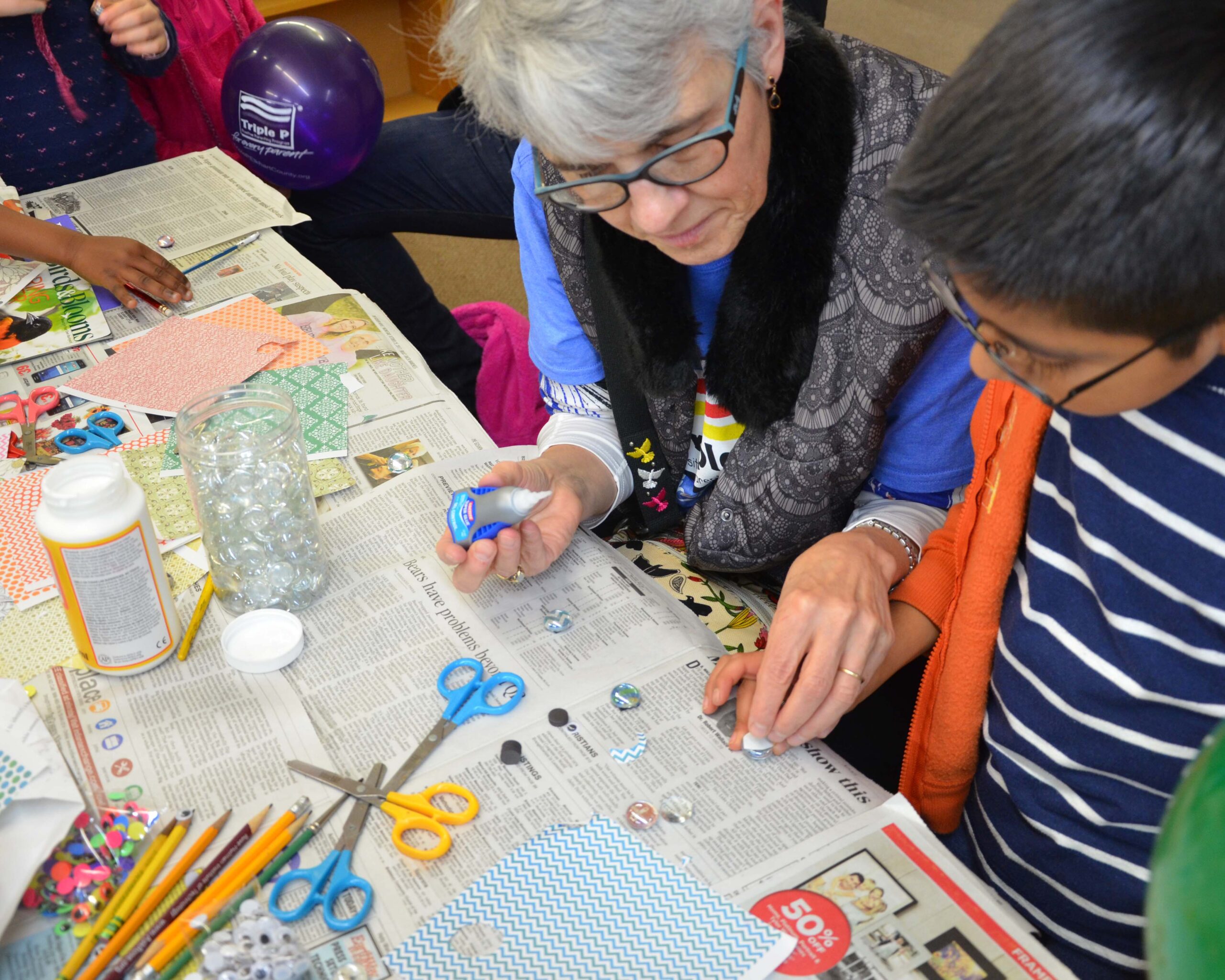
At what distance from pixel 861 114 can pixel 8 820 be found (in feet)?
3.07

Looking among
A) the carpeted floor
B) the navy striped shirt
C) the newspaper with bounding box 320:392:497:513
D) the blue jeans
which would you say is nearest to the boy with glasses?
the navy striped shirt

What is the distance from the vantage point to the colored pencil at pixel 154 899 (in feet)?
2.11

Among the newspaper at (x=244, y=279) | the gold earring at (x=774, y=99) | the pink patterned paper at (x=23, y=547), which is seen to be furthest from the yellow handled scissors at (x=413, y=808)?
the newspaper at (x=244, y=279)

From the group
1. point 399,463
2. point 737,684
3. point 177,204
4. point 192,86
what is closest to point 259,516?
point 399,463

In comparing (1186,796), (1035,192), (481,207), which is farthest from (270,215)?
(1186,796)

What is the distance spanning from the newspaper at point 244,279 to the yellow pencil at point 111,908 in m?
0.82

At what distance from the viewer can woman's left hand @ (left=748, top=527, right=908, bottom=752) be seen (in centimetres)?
80

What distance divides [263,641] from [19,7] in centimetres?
135

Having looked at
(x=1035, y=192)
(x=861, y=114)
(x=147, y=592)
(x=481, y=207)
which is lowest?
(x=481, y=207)

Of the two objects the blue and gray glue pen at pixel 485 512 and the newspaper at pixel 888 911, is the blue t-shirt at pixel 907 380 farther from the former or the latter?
the newspaper at pixel 888 911

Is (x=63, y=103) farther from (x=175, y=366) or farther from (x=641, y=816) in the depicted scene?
(x=641, y=816)

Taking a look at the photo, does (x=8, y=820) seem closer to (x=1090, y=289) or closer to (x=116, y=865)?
(x=116, y=865)

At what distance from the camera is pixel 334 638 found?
0.89 meters

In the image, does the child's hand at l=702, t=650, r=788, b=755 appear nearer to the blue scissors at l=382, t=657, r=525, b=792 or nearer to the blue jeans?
the blue scissors at l=382, t=657, r=525, b=792
